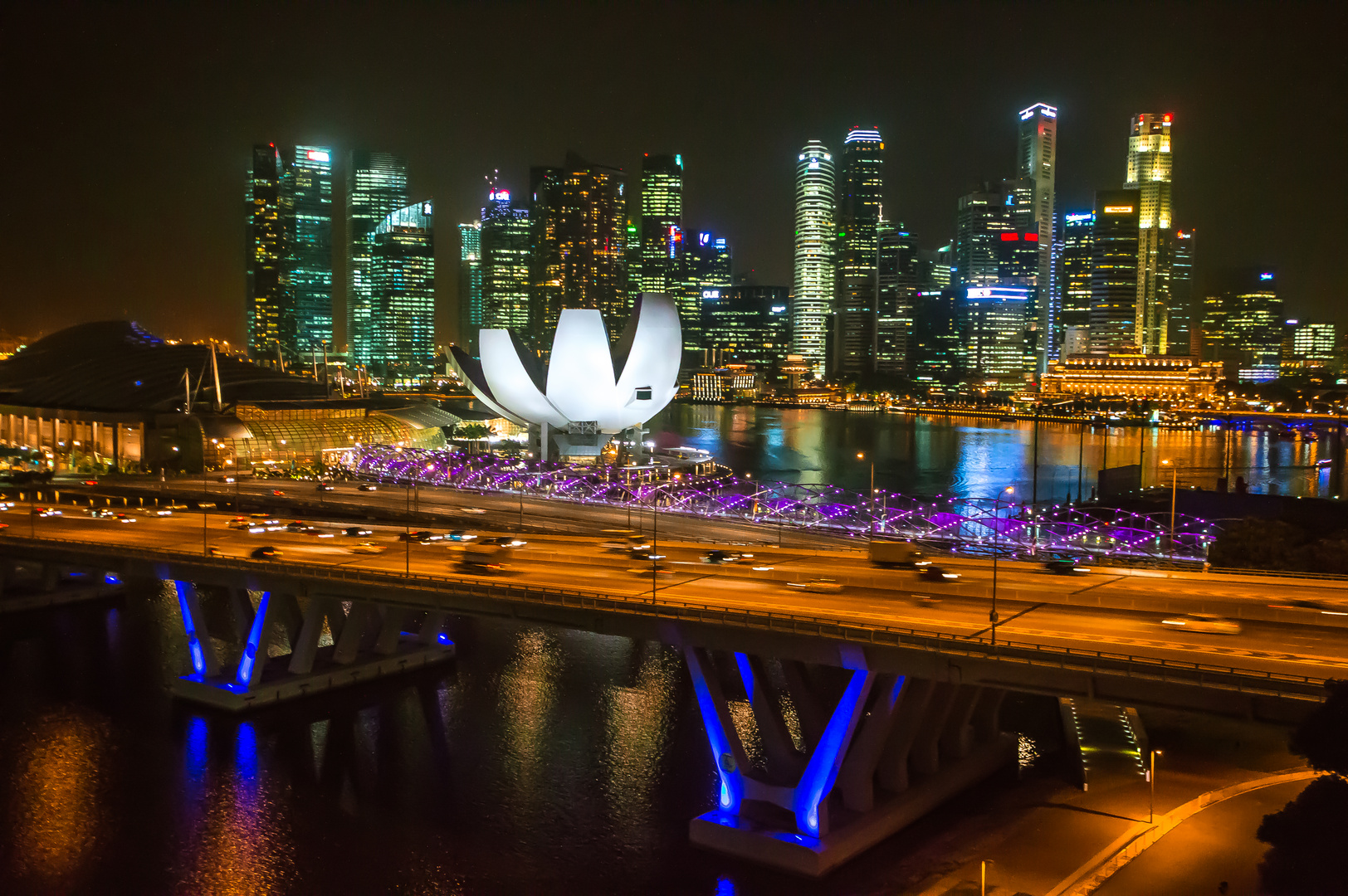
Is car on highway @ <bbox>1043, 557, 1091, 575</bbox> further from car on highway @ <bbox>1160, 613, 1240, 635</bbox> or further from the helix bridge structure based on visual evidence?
the helix bridge structure

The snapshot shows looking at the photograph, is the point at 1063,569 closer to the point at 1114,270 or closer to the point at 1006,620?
the point at 1006,620

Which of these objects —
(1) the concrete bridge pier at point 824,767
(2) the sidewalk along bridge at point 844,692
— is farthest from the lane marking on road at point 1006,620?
(1) the concrete bridge pier at point 824,767

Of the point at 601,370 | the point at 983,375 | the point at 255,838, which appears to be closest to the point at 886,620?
the point at 255,838

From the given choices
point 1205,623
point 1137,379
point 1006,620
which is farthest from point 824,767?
point 1137,379

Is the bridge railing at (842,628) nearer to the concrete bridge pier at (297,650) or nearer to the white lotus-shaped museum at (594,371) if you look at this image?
the concrete bridge pier at (297,650)

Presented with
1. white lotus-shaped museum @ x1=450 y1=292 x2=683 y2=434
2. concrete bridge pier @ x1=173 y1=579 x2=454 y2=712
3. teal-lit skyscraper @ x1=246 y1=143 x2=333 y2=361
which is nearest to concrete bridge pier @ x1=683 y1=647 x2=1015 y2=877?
concrete bridge pier @ x1=173 y1=579 x2=454 y2=712

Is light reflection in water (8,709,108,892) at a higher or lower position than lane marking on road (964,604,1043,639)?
lower

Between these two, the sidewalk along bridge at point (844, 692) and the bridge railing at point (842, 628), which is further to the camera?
the sidewalk along bridge at point (844, 692)
